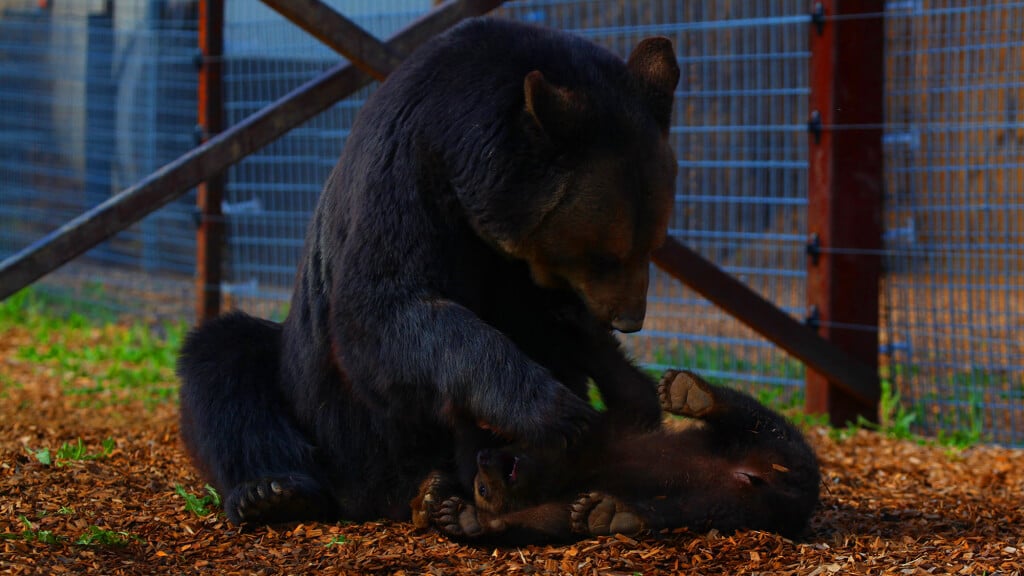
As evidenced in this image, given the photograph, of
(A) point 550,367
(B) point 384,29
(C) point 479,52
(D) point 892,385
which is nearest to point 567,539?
(A) point 550,367

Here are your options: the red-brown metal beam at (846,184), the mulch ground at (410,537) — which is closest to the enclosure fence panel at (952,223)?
the red-brown metal beam at (846,184)

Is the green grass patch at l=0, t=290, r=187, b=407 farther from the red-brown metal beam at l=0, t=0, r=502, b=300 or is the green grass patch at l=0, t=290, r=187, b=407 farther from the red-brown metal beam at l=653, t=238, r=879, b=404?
the red-brown metal beam at l=653, t=238, r=879, b=404

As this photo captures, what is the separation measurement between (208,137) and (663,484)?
535 centimetres

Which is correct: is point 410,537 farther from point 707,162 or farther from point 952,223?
point 707,162

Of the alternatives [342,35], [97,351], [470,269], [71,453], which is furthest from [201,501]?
[97,351]

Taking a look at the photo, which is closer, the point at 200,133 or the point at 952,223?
the point at 952,223

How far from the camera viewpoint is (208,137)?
26.2 ft

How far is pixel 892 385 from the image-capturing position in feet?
21.8

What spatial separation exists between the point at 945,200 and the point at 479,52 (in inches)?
155

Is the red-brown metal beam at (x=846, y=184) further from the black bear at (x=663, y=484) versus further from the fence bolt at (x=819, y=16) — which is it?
the black bear at (x=663, y=484)

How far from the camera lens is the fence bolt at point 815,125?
20.8ft

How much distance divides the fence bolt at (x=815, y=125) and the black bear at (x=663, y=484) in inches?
114

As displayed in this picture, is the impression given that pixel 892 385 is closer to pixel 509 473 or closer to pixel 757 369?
pixel 757 369

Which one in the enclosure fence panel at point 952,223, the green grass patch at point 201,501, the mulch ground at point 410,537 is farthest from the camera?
the enclosure fence panel at point 952,223
